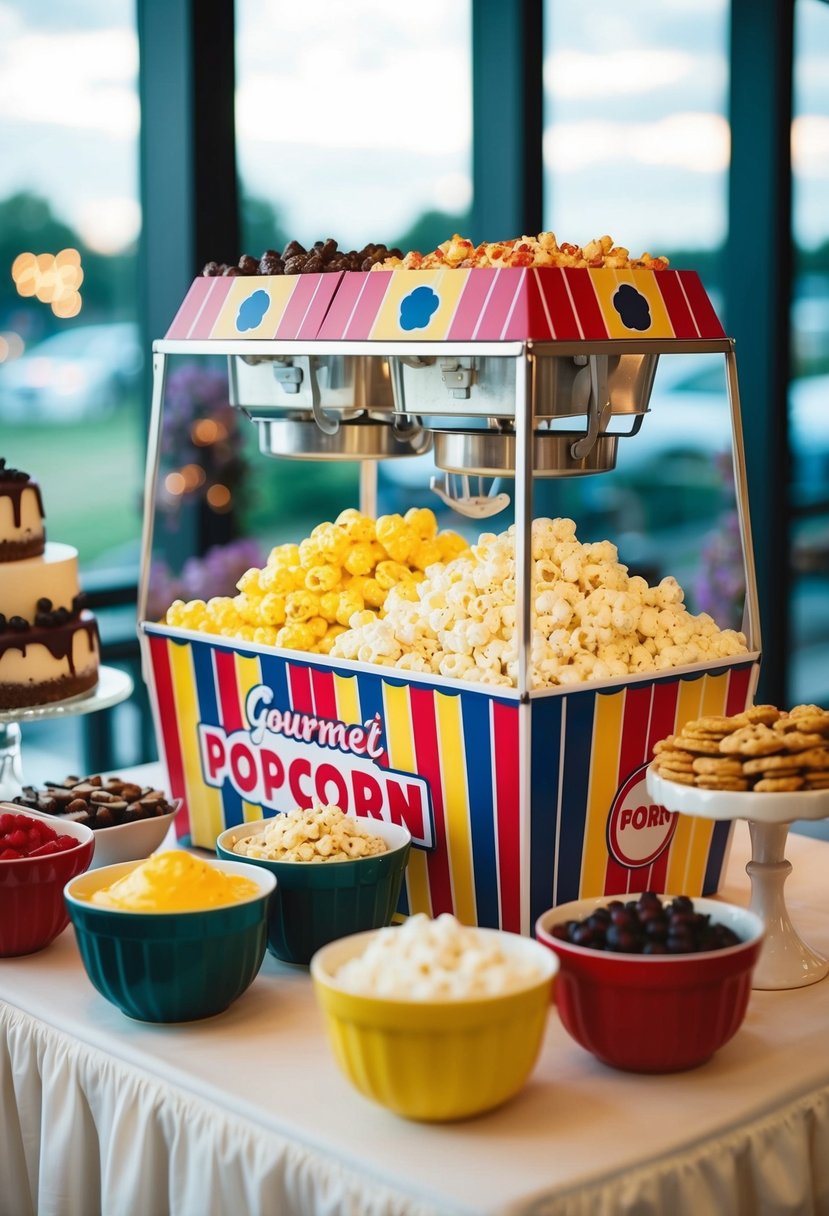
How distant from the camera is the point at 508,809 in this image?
6.79ft

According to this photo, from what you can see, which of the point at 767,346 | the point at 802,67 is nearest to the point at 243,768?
the point at 767,346

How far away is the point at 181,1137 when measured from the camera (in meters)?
1.71

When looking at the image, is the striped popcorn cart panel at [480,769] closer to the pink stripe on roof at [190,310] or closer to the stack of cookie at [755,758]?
the stack of cookie at [755,758]

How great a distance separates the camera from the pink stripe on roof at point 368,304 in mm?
2291

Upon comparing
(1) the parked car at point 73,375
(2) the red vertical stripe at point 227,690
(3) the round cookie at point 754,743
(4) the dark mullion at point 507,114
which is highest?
(4) the dark mullion at point 507,114

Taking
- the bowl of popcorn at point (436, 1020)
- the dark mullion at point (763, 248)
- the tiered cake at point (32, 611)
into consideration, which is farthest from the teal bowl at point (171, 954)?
the dark mullion at point (763, 248)

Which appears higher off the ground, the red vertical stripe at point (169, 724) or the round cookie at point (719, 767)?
the round cookie at point (719, 767)

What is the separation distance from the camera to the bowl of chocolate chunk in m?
2.37

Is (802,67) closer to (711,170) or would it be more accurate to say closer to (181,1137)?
(711,170)

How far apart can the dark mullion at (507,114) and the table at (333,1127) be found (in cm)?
352

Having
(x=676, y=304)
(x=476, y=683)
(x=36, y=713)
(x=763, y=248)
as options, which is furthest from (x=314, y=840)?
(x=763, y=248)

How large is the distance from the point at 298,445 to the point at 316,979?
4.39ft

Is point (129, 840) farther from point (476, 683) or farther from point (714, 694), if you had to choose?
point (714, 694)

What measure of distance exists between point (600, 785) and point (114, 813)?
2.67ft
